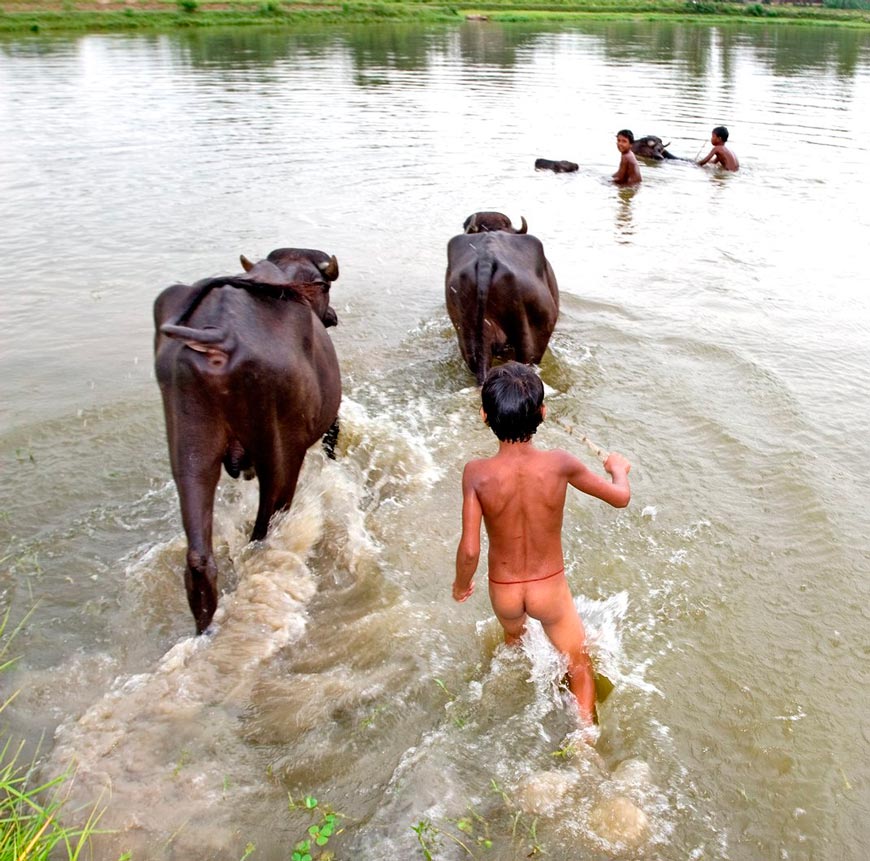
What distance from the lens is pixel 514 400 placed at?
10.1ft

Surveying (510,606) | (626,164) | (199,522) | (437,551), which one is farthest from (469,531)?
(626,164)

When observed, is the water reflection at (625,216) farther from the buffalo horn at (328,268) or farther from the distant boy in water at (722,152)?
the buffalo horn at (328,268)

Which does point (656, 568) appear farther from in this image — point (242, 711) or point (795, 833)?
point (242, 711)

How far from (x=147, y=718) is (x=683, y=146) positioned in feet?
50.4

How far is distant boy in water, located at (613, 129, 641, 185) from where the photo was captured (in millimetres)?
12328

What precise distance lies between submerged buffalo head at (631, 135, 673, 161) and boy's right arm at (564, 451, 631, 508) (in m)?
12.5

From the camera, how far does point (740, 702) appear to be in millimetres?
3541


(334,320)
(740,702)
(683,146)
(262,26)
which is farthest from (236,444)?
(262,26)

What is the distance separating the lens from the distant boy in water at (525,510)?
3123mm

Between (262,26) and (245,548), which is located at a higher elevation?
(262,26)

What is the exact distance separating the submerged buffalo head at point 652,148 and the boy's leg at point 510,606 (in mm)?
12720

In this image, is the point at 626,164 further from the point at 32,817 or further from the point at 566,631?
the point at 32,817

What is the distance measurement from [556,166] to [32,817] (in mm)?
12726

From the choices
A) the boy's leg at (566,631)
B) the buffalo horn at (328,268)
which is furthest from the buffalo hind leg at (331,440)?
the boy's leg at (566,631)
